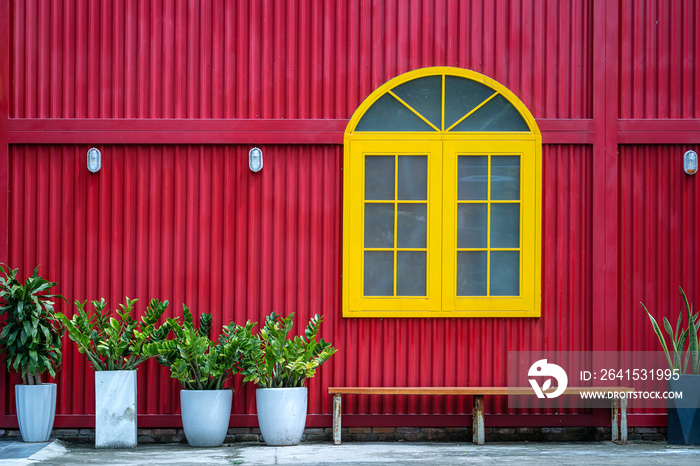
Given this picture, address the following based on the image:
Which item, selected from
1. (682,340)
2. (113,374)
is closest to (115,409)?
(113,374)

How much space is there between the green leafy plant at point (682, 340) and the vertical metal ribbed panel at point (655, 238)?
0.14 meters

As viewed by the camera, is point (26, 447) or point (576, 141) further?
point (576, 141)

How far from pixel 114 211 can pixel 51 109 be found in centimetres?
124

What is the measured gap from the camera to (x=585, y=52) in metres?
9.13

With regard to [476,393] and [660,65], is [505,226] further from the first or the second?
[660,65]

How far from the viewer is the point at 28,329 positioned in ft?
26.9

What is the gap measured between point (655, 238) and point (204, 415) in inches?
194

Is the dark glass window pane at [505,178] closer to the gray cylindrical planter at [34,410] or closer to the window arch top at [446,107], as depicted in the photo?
the window arch top at [446,107]

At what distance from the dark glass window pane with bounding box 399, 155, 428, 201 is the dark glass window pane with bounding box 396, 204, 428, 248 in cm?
10

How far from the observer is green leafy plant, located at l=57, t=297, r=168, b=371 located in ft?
27.2

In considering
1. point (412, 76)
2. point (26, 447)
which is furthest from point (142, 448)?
point (412, 76)

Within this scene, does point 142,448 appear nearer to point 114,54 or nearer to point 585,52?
point 114,54

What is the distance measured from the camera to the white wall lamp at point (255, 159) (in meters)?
8.93

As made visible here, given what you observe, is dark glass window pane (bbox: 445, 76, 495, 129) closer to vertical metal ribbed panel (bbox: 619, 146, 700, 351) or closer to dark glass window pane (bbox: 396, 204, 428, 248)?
dark glass window pane (bbox: 396, 204, 428, 248)
